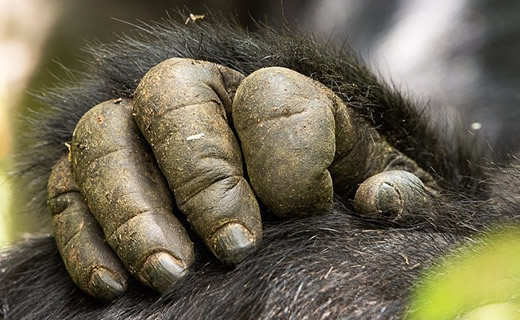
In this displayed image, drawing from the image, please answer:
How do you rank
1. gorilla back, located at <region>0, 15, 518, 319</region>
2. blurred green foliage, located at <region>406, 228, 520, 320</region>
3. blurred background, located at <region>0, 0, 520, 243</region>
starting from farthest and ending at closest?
blurred background, located at <region>0, 0, 520, 243</region> → gorilla back, located at <region>0, 15, 518, 319</region> → blurred green foliage, located at <region>406, 228, 520, 320</region>

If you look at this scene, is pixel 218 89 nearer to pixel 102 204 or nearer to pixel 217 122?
pixel 217 122

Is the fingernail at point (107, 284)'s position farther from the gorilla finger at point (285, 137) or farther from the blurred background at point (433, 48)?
the blurred background at point (433, 48)

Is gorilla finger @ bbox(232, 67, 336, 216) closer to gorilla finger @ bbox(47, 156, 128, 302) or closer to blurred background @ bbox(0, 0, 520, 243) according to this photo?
gorilla finger @ bbox(47, 156, 128, 302)

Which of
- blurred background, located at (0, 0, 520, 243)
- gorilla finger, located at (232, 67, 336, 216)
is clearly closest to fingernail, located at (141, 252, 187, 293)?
gorilla finger, located at (232, 67, 336, 216)

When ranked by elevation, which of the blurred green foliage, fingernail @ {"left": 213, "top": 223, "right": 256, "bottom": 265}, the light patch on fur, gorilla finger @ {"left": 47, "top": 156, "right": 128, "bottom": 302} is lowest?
the blurred green foliage

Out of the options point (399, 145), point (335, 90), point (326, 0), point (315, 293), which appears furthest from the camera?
point (326, 0)

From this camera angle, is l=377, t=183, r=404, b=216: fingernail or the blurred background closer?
l=377, t=183, r=404, b=216: fingernail

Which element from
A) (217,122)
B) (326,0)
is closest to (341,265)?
(217,122)

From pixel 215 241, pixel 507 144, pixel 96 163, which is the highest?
pixel 96 163

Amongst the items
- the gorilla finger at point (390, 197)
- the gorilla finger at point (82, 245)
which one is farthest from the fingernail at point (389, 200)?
the gorilla finger at point (82, 245)
